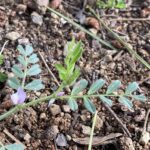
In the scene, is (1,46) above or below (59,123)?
above

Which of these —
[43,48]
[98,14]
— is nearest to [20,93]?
[43,48]

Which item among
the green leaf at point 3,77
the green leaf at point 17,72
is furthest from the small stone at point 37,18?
the green leaf at point 17,72

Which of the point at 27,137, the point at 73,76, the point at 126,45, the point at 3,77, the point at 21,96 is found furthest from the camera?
the point at 126,45

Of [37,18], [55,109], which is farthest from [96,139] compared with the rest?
[37,18]

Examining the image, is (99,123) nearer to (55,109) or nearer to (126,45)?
(55,109)

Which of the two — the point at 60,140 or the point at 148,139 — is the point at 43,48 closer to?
the point at 60,140

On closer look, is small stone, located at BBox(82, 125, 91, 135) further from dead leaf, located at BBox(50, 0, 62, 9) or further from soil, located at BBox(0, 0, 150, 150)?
dead leaf, located at BBox(50, 0, 62, 9)

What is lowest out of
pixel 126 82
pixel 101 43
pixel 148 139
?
pixel 148 139

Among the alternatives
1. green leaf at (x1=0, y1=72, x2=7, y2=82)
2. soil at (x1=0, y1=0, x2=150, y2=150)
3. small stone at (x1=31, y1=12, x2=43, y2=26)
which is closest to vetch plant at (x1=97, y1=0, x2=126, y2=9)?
soil at (x1=0, y1=0, x2=150, y2=150)
